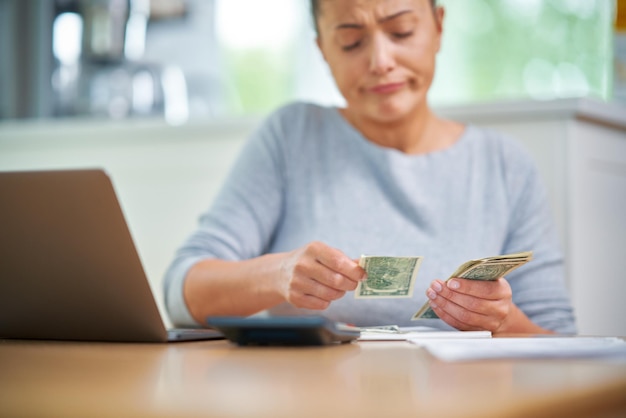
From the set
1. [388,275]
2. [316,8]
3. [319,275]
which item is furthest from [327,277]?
[316,8]

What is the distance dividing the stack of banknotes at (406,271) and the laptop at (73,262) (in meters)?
0.28

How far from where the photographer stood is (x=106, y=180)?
99 centimetres

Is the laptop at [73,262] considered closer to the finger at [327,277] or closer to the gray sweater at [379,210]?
the finger at [327,277]

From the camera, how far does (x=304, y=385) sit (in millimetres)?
633

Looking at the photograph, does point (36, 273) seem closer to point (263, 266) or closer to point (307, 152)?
point (263, 266)

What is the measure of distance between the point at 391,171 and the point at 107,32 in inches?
106

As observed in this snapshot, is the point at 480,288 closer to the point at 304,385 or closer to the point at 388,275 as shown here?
the point at 388,275

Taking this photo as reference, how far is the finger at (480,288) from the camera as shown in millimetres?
1209

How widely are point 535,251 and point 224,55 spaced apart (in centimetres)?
334

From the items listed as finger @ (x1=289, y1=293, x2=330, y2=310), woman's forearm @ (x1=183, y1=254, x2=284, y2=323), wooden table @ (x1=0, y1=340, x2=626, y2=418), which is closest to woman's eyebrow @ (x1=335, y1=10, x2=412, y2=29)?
woman's forearm @ (x1=183, y1=254, x2=284, y2=323)

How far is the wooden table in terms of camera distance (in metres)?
0.53

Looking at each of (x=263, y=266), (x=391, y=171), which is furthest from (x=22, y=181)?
(x=391, y=171)

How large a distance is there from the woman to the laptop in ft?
1.56

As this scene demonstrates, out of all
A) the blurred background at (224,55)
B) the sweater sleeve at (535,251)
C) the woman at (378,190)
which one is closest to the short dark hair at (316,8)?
the woman at (378,190)
